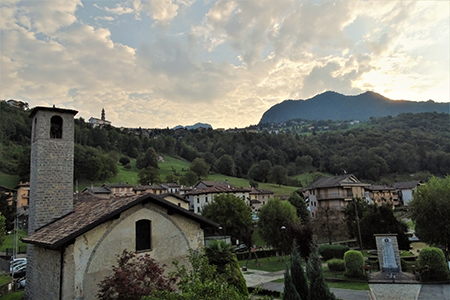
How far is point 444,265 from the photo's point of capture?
70.1 feet

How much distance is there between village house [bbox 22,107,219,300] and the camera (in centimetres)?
1094

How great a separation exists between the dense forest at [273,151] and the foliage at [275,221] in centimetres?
6142

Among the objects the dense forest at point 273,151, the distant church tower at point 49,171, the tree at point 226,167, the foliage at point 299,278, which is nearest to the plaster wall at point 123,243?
the distant church tower at point 49,171

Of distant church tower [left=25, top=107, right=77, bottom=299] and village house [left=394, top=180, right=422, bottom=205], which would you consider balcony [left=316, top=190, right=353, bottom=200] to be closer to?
village house [left=394, top=180, right=422, bottom=205]

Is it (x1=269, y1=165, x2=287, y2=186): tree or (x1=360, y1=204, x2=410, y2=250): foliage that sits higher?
(x1=269, y1=165, x2=287, y2=186): tree

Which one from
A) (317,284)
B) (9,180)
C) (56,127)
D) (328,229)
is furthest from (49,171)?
(9,180)

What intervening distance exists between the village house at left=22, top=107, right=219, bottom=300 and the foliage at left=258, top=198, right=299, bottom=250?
22.3m

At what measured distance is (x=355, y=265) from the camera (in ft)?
75.5

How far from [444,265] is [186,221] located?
20.4 metres

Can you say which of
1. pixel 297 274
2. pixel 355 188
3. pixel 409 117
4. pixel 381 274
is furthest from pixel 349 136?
pixel 297 274

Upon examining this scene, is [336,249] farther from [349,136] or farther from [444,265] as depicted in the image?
[349,136]

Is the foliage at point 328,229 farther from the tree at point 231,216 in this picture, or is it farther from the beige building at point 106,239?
the beige building at point 106,239

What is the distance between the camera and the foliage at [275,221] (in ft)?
114

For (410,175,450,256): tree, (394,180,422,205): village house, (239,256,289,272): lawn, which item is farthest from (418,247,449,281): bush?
(394,180,422,205): village house
